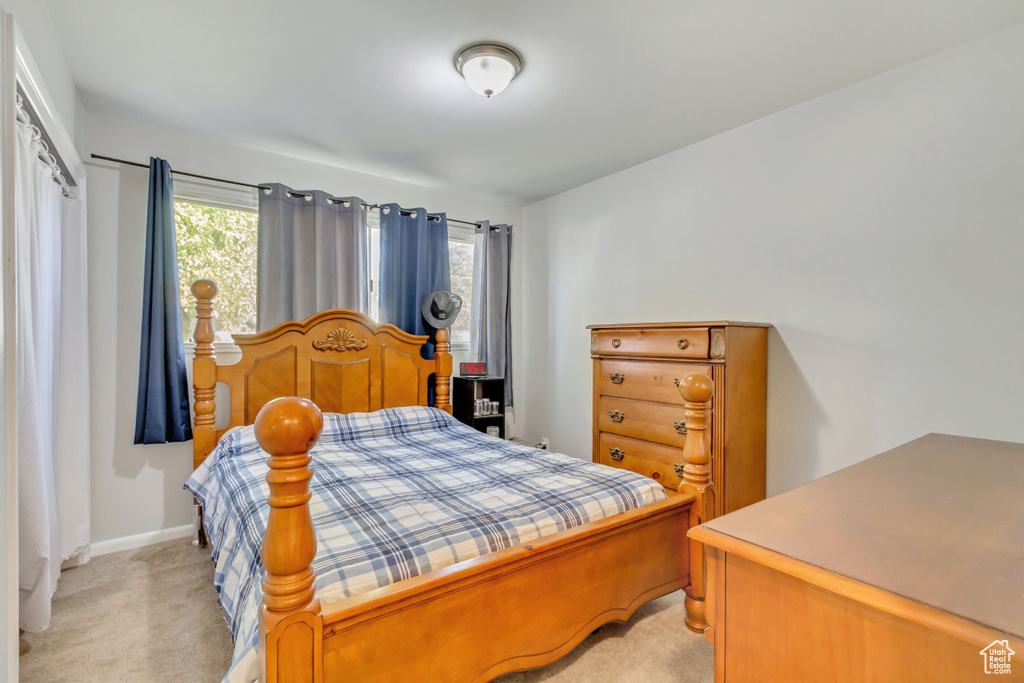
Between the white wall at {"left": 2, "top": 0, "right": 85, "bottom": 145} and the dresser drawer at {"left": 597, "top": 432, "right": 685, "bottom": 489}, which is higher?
the white wall at {"left": 2, "top": 0, "right": 85, "bottom": 145}

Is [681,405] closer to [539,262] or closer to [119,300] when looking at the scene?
[539,262]

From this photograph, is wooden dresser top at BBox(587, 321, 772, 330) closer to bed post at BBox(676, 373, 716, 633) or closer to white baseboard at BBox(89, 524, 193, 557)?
bed post at BBox(676, 373, 716, 633)

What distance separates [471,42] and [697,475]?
2.00 metres

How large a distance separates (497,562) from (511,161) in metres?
2.76

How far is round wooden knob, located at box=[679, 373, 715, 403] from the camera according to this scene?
169cm

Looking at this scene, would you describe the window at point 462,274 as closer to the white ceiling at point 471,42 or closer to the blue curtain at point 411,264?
the blue curtain at point 411,264

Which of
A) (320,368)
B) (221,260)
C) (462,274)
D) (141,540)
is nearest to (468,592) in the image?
(320,368)

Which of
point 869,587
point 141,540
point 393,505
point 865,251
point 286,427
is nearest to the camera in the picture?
point 869,587

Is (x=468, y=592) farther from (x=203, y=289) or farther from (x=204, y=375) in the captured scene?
(x=203, y=289)

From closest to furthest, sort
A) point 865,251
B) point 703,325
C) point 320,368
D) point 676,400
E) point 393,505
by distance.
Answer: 1. point 393,505
2. point 865,251
3. point 703,325
4. point 676,400
5. point 320,368

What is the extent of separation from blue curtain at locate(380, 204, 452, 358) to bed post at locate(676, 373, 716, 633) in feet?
7.69

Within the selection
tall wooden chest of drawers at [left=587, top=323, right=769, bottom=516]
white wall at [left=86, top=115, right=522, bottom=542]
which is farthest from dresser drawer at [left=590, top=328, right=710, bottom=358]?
white wall at [left=86, top=115, right=522, bottom=542]

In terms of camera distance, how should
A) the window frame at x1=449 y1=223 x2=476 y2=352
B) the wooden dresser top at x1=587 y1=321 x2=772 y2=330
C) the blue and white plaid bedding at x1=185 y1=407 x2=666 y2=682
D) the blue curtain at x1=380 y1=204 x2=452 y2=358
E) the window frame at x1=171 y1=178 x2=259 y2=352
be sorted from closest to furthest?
1. the blue and white plaid bedding at x1=185 y1=407 x2=666 y2=682
2. the wooden dresser top at x1=587 y1=321 x2=772 y2=330
3. the window frame at x1=171 y1=178 x2=259 y2=352
4. the blue curtain at x1=380 y1=204 x2=452 y2=358
5. the window frame at x1=449 y1=223 x2=476 y2=352

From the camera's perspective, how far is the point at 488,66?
2.08 meters
